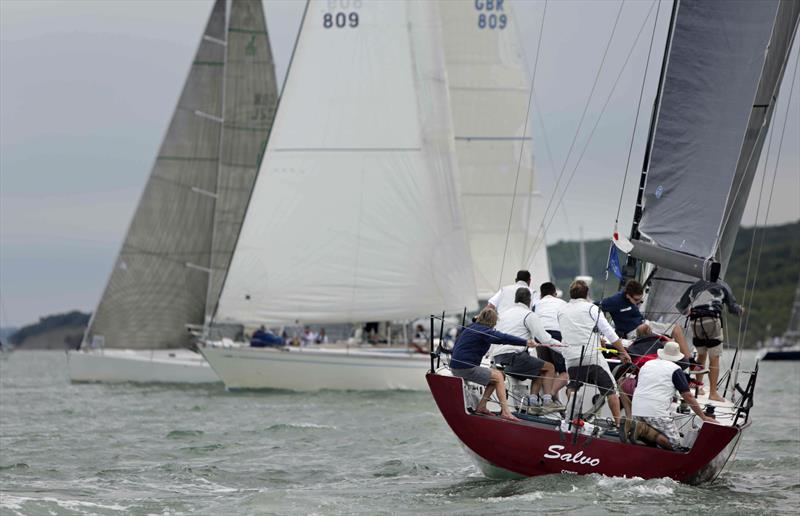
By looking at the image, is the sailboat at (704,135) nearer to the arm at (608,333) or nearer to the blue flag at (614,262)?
the blue flag at (614,262)

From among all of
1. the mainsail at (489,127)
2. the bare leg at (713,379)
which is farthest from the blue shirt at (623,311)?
the mainsail at (489,127)

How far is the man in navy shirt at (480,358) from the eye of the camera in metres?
12.5

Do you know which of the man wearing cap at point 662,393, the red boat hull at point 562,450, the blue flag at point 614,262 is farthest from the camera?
the blue flag at point 614,262

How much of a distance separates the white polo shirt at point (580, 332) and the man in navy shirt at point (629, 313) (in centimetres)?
64

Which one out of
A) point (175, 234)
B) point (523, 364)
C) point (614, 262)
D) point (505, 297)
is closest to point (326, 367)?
point (175, 234)

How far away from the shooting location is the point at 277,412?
22.4m

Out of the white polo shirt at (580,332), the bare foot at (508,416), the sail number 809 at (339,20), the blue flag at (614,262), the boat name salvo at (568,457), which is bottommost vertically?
the boat name salvo at (568,457)

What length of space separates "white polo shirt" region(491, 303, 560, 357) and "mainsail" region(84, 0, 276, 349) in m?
22.9

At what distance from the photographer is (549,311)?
13.2 meters

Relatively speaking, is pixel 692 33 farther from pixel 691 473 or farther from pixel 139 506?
pixel 139 506

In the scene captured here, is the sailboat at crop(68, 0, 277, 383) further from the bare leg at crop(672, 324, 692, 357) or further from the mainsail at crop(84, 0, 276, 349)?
the bare leg at crop(672, 324, 692, 357)

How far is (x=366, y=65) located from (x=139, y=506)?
53.3 ft

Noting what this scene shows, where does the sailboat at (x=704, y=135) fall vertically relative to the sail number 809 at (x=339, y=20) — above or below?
below

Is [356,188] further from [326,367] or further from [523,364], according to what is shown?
[523,364]
